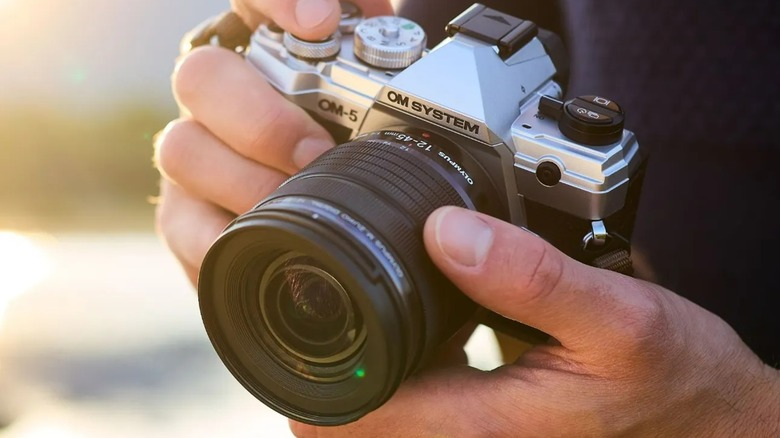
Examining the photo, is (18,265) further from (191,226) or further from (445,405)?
(445,405)

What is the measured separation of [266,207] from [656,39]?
69 cm

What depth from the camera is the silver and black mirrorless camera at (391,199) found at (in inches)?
30.9

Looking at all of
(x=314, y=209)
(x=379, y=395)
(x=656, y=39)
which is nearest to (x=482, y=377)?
(x=379, y=395)

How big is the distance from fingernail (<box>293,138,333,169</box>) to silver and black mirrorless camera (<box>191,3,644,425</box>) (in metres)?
0.03

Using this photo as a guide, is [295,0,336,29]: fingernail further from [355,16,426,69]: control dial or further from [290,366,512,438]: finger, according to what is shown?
[290,366,512,438]: finger

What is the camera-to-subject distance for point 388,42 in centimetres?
102

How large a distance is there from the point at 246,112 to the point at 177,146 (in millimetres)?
101

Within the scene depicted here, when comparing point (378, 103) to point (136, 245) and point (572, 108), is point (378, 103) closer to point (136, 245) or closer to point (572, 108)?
point (572, 108)

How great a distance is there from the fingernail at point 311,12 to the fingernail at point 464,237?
352 mm

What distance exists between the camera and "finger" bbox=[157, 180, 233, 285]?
1.10m

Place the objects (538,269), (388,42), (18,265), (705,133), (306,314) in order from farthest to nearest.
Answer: (18,265), (705,133), (388,42), (306,314), (538,269)

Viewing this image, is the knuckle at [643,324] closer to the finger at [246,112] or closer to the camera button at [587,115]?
the camera button at [587,115]

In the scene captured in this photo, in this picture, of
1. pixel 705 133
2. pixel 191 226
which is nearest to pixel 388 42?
pixel 191 226

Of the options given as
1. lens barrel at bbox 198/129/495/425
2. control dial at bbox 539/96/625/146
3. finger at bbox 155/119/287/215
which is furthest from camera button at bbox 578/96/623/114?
finger at bbox 155/119/287/215
